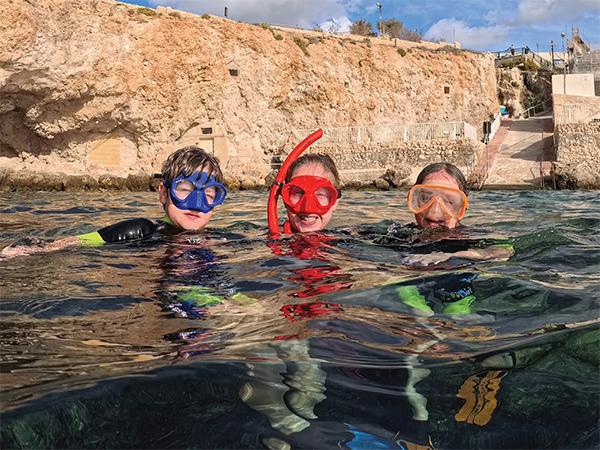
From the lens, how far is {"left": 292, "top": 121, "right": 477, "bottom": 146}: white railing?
71.8 ft

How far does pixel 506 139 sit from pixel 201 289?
24.2 metres

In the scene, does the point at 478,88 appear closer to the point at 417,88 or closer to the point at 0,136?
the point at 417,88

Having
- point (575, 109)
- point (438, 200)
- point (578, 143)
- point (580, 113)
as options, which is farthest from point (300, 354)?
point (575, 109)

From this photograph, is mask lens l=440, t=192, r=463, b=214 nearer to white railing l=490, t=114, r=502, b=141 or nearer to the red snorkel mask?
the red snorkel mask

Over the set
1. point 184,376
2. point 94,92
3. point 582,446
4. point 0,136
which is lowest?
point 582,446

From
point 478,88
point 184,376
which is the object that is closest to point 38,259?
point 184,376

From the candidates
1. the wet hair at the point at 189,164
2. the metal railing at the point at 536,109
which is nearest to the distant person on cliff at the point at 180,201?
the wet hair at the point at 189,164

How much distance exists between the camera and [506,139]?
2452 centimetres

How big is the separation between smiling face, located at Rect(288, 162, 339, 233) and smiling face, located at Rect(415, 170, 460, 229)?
648 mm

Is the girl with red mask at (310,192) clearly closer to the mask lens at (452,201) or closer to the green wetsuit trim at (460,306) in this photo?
the mask lens at (452,201)

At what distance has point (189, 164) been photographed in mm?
3684

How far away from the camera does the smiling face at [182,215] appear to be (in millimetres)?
3795

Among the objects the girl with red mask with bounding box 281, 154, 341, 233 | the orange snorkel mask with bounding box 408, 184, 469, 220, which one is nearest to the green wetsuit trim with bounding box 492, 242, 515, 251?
the orange snorkel mask with bounding box 408, 184, 469, 220

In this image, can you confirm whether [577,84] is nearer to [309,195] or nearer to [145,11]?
[145,11]
